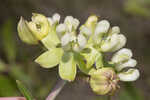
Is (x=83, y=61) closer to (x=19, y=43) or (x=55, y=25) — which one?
(x=55, y=25)

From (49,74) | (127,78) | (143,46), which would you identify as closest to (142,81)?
(143,46)

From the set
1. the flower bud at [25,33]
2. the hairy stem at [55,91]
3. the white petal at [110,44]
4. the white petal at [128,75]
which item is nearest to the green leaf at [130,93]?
the white petal at [128,75]

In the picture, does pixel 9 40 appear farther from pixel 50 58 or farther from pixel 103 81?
pixel 103 81

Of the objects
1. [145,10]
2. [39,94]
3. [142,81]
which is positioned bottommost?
[142,81]

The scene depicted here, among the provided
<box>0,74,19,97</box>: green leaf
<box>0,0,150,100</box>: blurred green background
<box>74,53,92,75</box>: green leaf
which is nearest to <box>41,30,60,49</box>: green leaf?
<box>74,53,92,75</box>: green leaf

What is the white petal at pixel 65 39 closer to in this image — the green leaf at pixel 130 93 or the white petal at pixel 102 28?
the white petal at pixel 102 28

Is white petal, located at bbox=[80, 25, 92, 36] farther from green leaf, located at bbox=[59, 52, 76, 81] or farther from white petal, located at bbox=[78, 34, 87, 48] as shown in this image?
green leaf, located at bbox=[59, 52, 76, 81]

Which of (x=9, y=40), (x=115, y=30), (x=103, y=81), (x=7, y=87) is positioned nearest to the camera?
(x=103, y=81)

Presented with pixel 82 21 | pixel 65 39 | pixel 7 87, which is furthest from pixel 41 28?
pixel 82 21
